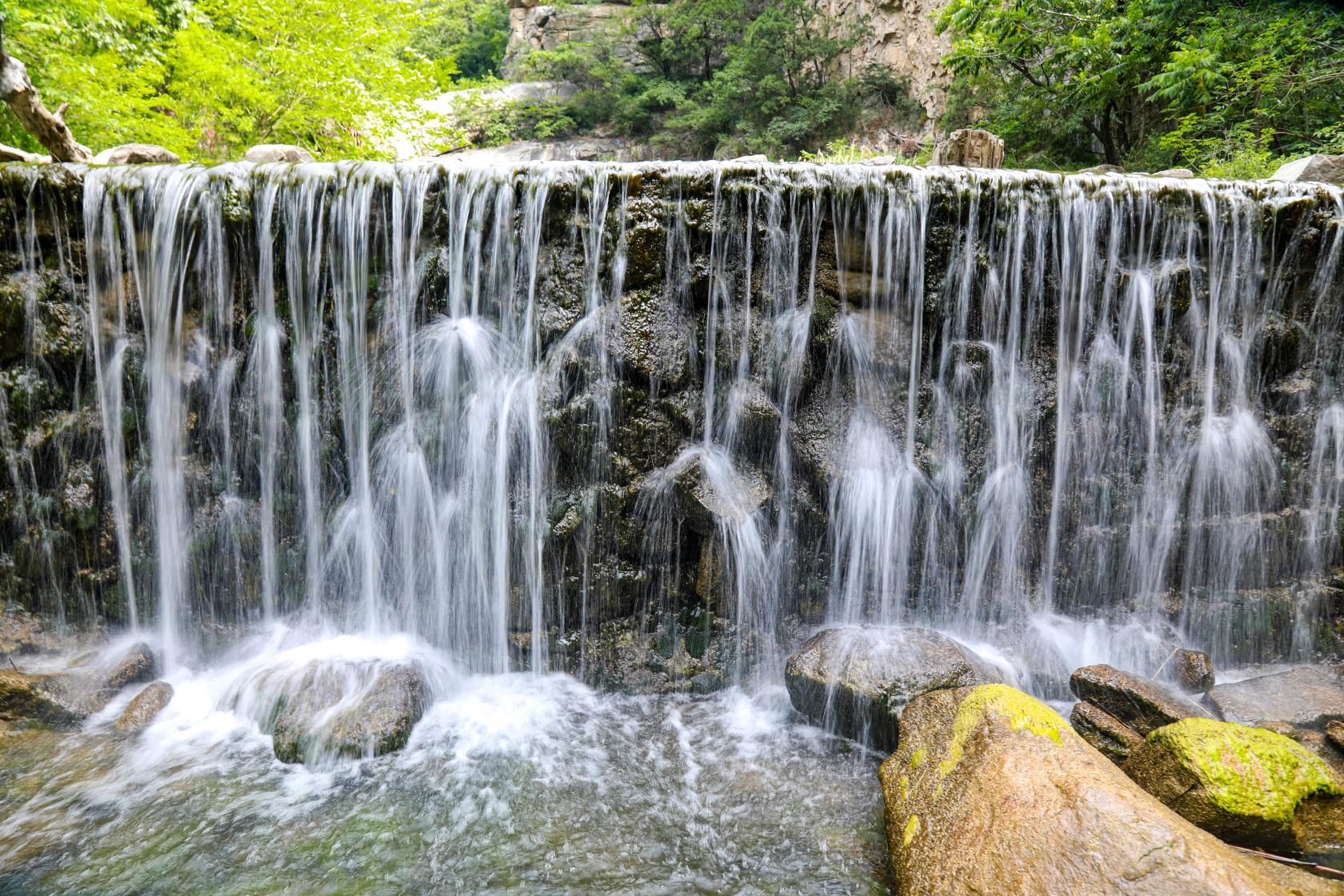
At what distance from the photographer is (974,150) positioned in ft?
28.1

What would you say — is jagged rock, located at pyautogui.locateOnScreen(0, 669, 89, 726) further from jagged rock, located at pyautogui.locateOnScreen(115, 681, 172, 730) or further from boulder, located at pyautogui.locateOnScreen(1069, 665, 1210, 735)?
boulder, located at pyautogui.locateOnScreen(1069, 665, 1210, 735)

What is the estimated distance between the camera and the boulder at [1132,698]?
14.4 ft

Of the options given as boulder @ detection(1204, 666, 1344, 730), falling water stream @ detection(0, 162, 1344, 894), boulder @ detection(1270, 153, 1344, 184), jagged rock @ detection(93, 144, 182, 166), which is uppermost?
jagged rock @ detection(93, 144, 182, 166)

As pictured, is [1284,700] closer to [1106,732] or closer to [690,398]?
[1106,732]

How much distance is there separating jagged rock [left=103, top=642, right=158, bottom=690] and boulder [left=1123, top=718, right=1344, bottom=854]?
7.14m

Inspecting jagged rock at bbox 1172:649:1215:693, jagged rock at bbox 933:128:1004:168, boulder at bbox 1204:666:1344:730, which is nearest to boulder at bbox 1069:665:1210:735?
boulder at bbox 1204:666:1344:730

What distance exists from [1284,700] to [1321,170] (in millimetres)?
5307

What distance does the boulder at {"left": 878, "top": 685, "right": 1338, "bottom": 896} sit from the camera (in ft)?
8.78

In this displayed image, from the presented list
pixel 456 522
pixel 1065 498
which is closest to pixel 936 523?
pixel 1065 498

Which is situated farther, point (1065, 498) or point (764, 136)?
point (764, 136)

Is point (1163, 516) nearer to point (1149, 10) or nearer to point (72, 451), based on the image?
point (1149, 10)

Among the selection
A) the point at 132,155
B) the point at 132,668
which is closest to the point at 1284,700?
the point at 132,668

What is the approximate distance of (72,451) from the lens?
5754mm

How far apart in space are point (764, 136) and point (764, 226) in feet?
42.7
